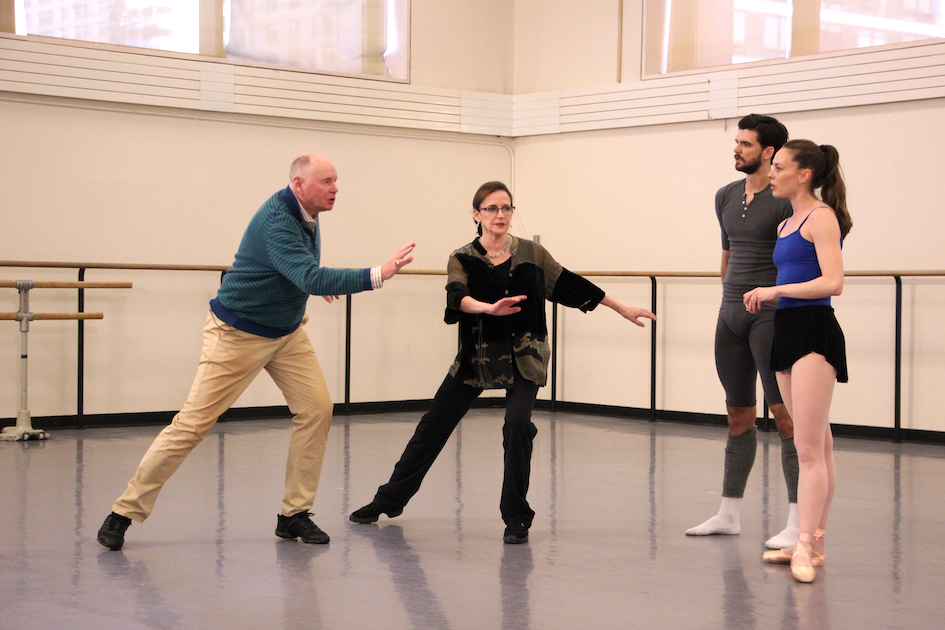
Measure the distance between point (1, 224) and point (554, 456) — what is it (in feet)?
12.3

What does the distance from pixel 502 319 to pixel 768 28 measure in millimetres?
4336

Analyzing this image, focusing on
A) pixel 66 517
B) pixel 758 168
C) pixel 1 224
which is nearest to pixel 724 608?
pixel 758 168

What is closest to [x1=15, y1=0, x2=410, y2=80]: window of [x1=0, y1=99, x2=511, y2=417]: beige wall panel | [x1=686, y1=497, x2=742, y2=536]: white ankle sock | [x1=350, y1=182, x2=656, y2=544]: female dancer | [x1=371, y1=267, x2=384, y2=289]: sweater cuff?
[x1=0, y1=99, x2=511, y2=417]: beige wall panel

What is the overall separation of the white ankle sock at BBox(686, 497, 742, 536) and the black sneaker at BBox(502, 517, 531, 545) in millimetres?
627

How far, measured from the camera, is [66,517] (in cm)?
395

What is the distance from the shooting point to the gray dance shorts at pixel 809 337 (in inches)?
123

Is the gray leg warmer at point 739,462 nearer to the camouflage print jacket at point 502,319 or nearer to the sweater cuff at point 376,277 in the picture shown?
the camouflage print jacket at point 502,319

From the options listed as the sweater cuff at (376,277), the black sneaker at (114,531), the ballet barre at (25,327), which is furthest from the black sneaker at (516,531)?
the ballet barre at (25,327)

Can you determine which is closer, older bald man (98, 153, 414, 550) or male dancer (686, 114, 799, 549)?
older bald man (98, 153, 414, 550)

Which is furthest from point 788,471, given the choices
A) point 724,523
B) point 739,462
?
point 724,523

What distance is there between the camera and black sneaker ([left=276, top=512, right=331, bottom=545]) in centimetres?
361

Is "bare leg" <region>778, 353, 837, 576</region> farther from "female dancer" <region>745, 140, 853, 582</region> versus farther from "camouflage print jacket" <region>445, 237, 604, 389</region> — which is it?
"camouflage print jacket" <region>445, 237, 604, 389</region>

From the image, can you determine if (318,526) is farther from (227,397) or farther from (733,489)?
(733,489)

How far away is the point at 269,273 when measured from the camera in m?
3.48
